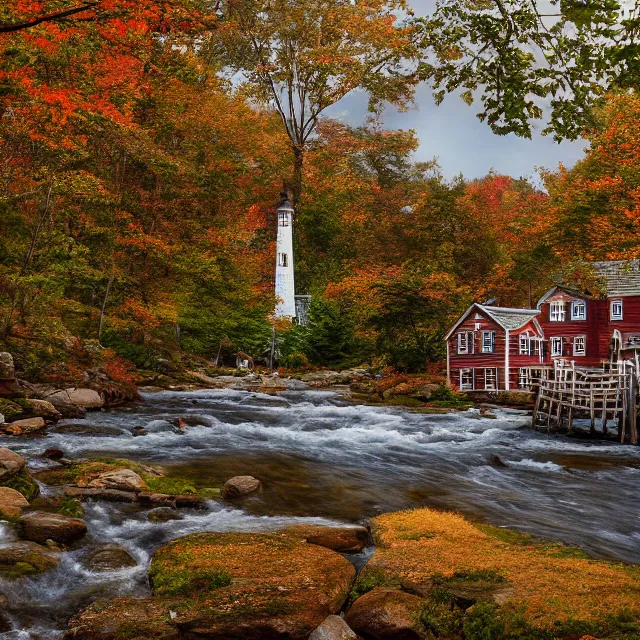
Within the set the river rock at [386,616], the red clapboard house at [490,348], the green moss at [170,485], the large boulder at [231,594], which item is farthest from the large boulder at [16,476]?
the red clapboard house at [490,348]

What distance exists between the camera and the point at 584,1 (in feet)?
16.4

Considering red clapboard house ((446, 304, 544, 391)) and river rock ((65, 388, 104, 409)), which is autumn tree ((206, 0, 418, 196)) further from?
river rock ((65, 388, 104, 409))

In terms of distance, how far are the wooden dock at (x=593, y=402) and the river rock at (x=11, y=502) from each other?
1769 centimetres

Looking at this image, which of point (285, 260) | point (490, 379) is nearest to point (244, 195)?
point (285, 260)

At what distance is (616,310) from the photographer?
35.7 metres

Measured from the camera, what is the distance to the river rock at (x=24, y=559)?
6.43m

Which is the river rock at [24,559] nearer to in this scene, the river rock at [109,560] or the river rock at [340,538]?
the river rock at [109,560]

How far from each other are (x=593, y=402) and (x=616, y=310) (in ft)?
59.0

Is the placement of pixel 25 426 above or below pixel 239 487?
above

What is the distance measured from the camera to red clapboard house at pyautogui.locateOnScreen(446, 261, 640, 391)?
3123cm

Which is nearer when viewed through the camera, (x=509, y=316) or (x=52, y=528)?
(x=52, y=528)

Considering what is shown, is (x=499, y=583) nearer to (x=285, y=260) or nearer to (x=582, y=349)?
(x=582, y=349)

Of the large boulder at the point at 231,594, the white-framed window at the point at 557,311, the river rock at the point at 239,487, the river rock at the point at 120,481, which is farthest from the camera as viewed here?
the white-framed window at the point at 557,311

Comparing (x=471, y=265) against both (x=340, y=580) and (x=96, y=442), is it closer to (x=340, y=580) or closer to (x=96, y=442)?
(x=96, y=442)
